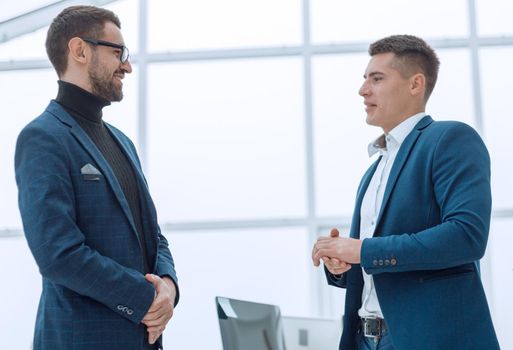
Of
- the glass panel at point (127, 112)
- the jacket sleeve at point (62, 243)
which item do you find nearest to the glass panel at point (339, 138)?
the glass panel at point (127, 112)

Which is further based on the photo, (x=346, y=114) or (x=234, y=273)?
(x=346, y=114)

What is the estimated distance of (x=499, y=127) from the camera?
567cm

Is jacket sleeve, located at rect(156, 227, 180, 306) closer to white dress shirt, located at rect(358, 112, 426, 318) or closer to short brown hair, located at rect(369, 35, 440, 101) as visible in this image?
white dress shirt, located at rect(358, 112, 426, 318)

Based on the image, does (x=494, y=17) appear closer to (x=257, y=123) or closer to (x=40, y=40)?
(x=257, y=123)

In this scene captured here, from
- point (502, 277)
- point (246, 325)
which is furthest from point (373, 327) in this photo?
point (502, 277)

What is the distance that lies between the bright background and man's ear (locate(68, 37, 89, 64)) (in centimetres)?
349

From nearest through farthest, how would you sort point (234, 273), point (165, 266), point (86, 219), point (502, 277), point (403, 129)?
point (86, 219) → point (165, 266) → point (403, 129) → point (502, 277) → point (234, 273)

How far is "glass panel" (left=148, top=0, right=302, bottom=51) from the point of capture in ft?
19.3

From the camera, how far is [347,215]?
556 cm

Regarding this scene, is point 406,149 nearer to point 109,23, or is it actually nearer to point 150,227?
point 150,227

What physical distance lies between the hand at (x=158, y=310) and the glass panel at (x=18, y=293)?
3825 millimetres

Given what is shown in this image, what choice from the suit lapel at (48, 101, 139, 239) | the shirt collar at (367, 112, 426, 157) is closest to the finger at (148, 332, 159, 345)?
the suit lapel at (48, 101, 139, 239)

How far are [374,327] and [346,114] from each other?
12.5 feet

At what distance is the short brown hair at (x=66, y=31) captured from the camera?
87.6 inches
